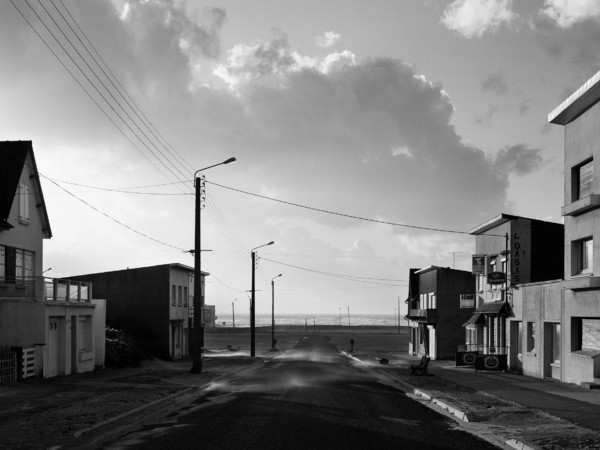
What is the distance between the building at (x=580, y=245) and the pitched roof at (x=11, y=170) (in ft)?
80.8

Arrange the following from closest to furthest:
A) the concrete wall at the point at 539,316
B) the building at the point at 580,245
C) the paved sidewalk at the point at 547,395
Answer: the paved sidewalk at the point at 547,395 < the building at the point at 580,245 < the concrete wall at the point at 539,316

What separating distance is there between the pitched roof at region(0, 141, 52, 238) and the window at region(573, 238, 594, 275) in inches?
977

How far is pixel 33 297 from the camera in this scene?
105 ft

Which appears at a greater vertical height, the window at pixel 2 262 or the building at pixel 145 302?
the window at pixel 2 262

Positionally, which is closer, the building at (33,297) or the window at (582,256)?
the window at (582,256)

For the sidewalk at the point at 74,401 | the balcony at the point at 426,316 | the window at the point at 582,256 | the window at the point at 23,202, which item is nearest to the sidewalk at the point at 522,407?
the window at the point at 582,256

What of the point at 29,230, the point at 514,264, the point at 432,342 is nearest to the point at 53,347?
the point at 29,230

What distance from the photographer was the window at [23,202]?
3784 centimetres

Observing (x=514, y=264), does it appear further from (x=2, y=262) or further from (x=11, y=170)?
(x=11, y=170)

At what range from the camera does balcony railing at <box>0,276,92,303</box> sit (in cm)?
3197

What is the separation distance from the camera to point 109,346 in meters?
41.8

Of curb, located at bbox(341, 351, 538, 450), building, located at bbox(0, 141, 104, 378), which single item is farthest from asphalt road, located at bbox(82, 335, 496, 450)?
building, located at bbox(0, 141, 104, 378)

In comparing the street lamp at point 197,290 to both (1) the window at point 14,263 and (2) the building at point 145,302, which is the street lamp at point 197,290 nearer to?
(1) the window at point 14,263

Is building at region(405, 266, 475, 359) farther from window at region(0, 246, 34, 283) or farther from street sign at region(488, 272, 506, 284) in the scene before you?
window at region(0, 246, 34, 283)
